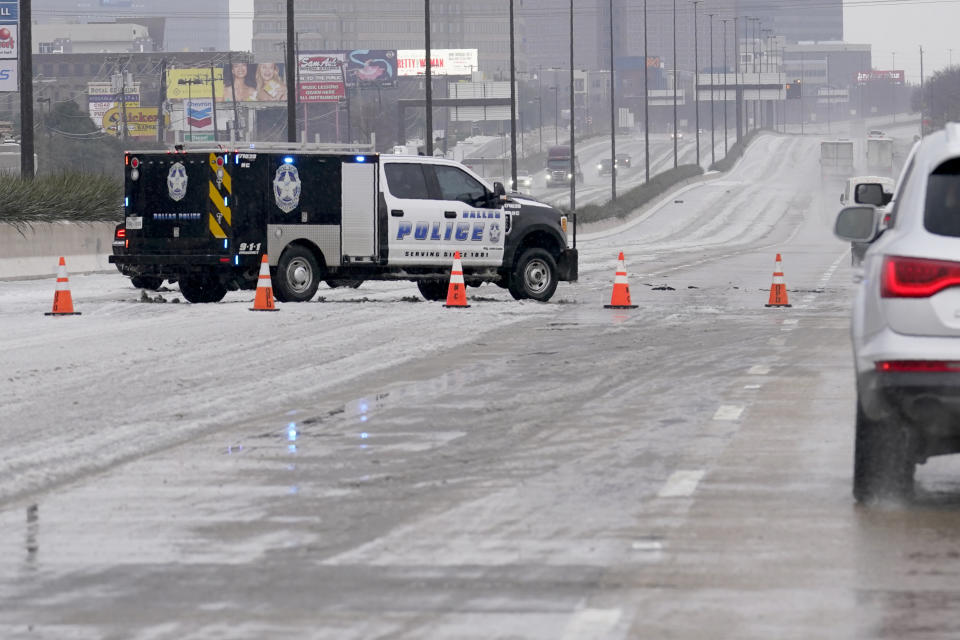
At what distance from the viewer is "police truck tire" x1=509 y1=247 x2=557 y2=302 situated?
2697 cm

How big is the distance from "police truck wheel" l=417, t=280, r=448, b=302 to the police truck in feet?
4.86

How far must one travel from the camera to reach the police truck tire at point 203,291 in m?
27.2

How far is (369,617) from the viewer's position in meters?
6.58

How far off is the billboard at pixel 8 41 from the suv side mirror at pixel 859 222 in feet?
126

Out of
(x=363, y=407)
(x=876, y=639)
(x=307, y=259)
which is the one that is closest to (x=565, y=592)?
(x=876, y=639)

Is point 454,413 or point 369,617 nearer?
point 369,617

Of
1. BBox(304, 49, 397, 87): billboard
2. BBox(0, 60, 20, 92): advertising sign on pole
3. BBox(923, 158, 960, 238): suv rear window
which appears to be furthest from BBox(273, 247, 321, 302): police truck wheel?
BBox(304, 49, 397, 87): billboard

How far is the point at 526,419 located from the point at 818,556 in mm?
5309

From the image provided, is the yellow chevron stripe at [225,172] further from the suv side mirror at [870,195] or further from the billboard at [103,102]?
the billboard at [103,102]

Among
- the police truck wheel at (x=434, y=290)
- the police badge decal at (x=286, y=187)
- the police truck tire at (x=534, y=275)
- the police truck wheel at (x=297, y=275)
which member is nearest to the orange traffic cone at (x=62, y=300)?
the police truck wheel at (x=297, y=275)

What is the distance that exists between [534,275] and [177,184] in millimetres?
5237

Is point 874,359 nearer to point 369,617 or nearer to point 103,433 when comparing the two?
point 369,617

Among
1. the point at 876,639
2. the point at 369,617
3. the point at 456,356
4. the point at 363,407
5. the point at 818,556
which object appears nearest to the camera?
the point at 876,639

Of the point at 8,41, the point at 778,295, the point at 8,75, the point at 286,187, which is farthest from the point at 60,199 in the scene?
the point at 778,295
